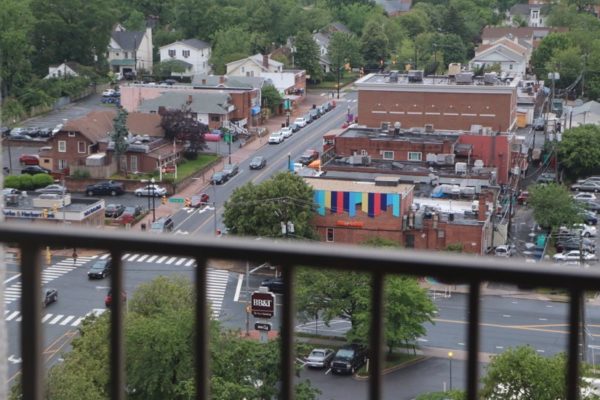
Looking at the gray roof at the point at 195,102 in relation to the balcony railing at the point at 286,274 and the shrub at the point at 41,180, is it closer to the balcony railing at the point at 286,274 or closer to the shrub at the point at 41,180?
the shrub at the point at 41,180

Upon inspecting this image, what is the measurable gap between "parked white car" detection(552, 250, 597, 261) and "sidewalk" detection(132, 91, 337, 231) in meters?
4.89

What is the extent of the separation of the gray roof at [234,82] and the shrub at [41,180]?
6252 millimetres

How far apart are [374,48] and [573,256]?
15.2 meters

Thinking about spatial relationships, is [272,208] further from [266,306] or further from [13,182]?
[266,306]

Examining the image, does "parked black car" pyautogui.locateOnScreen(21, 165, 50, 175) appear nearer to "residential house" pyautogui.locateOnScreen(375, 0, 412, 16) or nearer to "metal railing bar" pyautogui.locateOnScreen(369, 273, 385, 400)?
"metal railing bar" pyautogui.locateOnScreen(369, 273, 385, 400)

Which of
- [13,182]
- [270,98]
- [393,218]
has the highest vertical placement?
[270,98]

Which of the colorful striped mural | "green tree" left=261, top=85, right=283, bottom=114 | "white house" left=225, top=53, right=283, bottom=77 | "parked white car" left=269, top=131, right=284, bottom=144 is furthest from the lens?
"white house" left=225, top=53, right=283, bottom=77

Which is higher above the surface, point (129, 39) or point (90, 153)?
point (129, 39)

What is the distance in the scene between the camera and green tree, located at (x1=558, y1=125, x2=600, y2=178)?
14.8 meters

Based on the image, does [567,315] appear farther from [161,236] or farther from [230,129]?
[230,129]

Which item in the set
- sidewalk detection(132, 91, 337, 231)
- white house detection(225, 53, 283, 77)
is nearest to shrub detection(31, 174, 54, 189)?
sidewalk detection(132, 91, 337, 231)

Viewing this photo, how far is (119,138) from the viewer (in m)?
14.6

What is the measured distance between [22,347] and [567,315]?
20.8 inches

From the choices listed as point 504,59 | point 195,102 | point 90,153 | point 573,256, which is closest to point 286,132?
point 195,102
